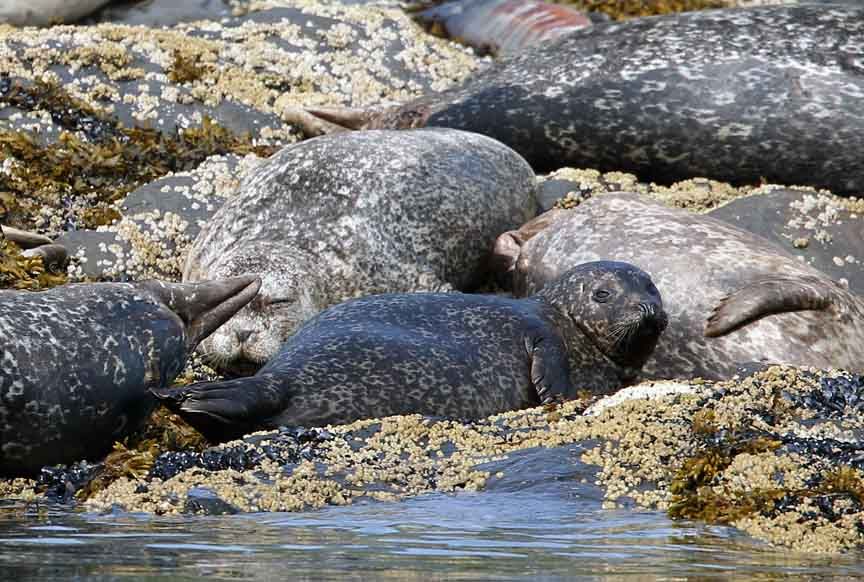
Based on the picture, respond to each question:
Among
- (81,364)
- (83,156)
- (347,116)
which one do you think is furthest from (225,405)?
(347,116)

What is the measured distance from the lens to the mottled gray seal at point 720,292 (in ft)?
21.0

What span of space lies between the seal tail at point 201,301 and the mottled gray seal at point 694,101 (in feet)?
9.92

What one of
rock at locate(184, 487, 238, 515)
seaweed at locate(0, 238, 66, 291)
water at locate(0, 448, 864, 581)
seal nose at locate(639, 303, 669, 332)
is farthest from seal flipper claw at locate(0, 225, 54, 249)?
rock at locate(184, 487, 238, 515)

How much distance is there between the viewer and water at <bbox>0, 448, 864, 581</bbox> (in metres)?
3.32

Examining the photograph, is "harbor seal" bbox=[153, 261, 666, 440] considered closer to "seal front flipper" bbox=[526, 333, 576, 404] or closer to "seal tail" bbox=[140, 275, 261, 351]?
"seal front flipper" bbox=[526, 333, 576, 404]

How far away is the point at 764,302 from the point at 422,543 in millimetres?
3036

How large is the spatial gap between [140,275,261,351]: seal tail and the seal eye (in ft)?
4.54

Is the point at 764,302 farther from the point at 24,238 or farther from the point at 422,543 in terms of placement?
the point at 24,238

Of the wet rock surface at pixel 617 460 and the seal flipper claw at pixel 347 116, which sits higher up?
the wet rock surface at pixel 617 460

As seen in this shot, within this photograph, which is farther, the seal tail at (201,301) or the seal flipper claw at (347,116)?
the seal flipper claw at (347,116)

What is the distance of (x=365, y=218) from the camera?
7535 millimetres

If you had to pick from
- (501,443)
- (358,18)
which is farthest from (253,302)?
(358,18)

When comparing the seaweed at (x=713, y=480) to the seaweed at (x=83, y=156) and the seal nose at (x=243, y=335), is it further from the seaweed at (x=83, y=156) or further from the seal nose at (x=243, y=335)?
the seaweed at (x=83, y=156)

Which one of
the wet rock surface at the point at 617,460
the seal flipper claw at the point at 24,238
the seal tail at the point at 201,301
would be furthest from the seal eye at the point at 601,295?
the seal flipper claw at the point at 24,238
